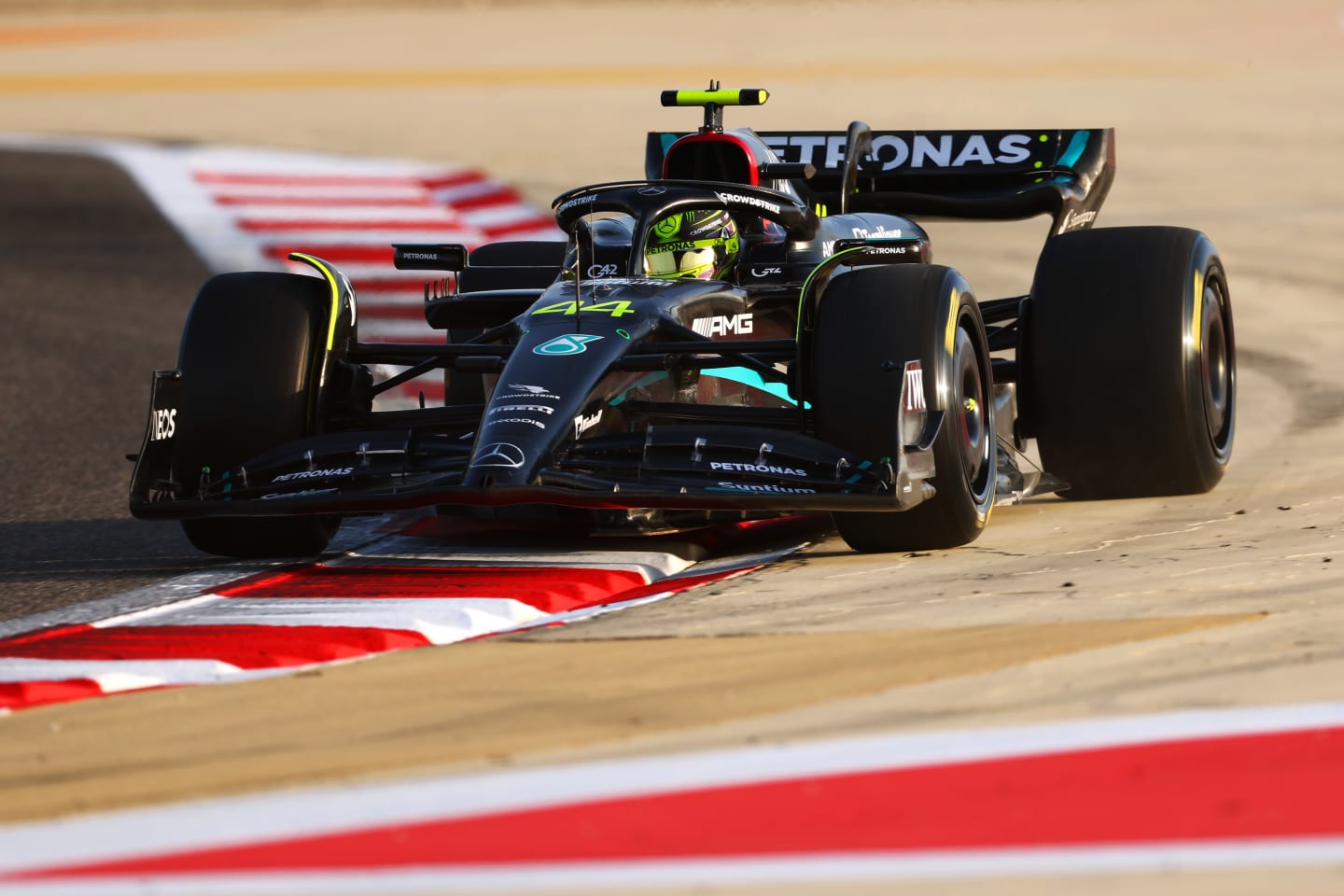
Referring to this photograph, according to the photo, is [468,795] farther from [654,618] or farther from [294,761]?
[654,618]

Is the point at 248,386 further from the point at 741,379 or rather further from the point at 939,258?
the point at 939,258

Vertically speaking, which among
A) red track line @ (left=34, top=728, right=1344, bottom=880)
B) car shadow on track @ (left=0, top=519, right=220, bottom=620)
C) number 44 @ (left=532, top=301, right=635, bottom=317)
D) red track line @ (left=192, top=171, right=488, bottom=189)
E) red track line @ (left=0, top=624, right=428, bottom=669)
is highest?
number 44 @ (left=532, top=301, right=635, bottom=317)

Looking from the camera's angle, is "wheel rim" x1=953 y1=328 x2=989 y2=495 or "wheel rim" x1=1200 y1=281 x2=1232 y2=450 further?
"wheel rim" x1=1200 y1=281 x2=1232 y2=450

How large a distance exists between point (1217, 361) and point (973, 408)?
179cm

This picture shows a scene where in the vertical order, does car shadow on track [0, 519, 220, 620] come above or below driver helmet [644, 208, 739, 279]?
below

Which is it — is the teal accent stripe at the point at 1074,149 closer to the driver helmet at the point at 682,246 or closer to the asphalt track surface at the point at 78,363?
the driver helmet at the point at 682,246

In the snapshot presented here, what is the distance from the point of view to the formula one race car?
265 inches

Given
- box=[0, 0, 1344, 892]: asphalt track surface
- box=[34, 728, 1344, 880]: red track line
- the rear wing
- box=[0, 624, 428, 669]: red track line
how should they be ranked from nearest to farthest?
box=[34, 728, 1344, 880]: red track line, box=[0, 0, 1344, 892]: asphalt track surface, box=[0, 624, 428, 669]: red track line, the rear wing

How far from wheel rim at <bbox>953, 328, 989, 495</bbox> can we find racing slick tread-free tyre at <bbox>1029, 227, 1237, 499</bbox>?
1.90 ft

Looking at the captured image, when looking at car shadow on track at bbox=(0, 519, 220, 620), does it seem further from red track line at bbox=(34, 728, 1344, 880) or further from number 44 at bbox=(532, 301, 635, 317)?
red track line at bbox=(34, 728, 1344, 880)

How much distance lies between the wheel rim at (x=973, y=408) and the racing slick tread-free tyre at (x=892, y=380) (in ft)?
0.11

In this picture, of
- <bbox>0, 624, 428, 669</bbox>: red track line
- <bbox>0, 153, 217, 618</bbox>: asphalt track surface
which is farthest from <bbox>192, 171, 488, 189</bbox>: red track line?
<bbox>0, 624, 428, 669</bbox>: red track line

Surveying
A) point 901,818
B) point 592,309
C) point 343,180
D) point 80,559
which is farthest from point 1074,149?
point 343,180

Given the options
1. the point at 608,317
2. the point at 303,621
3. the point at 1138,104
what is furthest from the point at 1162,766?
the point at 1138,104
